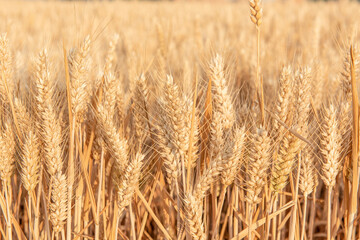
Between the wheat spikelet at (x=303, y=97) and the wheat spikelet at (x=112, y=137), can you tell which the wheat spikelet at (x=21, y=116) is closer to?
the wheat spikelet at (x=112, y=137)

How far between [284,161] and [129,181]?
1.57 ft

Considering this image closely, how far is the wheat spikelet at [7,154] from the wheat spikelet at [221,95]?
0.69 m

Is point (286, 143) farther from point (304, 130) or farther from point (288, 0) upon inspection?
point (288, 0)

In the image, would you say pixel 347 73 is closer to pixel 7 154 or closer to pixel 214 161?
pixel 214 161

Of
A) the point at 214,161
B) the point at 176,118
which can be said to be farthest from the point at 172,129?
the point at 214,161

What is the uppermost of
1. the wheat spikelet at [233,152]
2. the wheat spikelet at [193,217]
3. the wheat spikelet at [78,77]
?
the wheat spikelet at [78,77]

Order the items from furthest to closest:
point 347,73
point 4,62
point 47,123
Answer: point 347,73, point 4,62, point 47,123

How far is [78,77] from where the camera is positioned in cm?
113

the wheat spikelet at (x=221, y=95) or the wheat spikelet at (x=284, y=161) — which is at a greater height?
the wheat spikelet at (x=221, y=95)

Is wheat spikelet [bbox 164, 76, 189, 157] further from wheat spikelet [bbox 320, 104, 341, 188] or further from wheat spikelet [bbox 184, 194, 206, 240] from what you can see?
wheat spikelet [bbox 320, 104, 341, 188]

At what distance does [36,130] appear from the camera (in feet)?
3.70

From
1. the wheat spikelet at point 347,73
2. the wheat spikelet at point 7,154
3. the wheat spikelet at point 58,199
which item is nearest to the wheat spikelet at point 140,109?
the wheat spikelet at point 58,199

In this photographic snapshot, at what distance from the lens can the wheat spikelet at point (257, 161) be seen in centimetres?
99

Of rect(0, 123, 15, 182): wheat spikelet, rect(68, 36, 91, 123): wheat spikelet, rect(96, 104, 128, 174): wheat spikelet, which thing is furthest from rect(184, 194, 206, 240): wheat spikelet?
rect(0, 123, 15, 182): wheat spikelet
